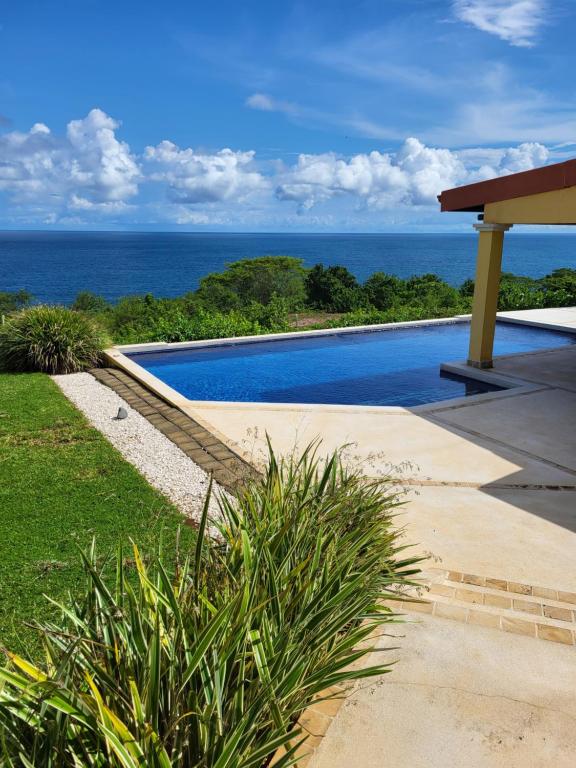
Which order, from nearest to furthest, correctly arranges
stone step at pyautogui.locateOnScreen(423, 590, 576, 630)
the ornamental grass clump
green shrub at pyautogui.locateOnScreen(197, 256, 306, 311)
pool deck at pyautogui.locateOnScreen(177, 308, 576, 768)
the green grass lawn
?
the ornamental grass clump < pool deck at pyautogui.locateOnScreen(177, 308, 576, 768) < stone step at pyautogui.locateOnScreen(423, 590, 576, 630) < the green grass lawn < green shrub at pyautogui.locateOnScreen(197, 256, 306, 311)

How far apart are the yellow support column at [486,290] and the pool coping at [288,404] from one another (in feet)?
1.23

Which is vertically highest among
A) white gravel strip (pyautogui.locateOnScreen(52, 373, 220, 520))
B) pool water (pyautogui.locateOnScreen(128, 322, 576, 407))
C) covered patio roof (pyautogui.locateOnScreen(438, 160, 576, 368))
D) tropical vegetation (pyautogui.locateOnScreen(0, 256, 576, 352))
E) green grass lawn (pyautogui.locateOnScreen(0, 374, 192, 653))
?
covered patio roof (pyautogui.locateOnScreen(438, 160, 576, 368))

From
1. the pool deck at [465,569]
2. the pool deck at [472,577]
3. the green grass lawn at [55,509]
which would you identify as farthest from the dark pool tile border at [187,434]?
the green grass lawn at [55,509]

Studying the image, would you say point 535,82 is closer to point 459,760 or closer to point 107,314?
point 107,314

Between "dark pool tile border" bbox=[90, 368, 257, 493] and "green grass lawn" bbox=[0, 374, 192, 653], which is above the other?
"dark pool tile border" bbox=[90, 368, 257, 493]

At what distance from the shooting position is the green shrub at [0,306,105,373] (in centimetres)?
1177

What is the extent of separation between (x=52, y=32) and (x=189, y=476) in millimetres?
42868

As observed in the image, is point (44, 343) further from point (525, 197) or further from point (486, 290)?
point (525, 197)

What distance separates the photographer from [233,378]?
12422 mm

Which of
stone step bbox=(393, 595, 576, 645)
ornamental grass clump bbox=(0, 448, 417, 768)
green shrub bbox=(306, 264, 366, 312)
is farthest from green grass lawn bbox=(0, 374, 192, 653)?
green shrub bbox=(306, 264, 366, 312)

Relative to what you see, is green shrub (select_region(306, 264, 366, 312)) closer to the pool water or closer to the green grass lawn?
the pool water

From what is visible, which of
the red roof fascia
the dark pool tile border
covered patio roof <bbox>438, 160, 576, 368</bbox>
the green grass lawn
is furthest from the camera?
covered patio roof <bbox>438, 160, 576, 368</bbox>

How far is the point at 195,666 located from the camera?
7.25ft

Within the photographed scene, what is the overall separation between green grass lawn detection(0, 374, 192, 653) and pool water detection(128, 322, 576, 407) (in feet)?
11.5
